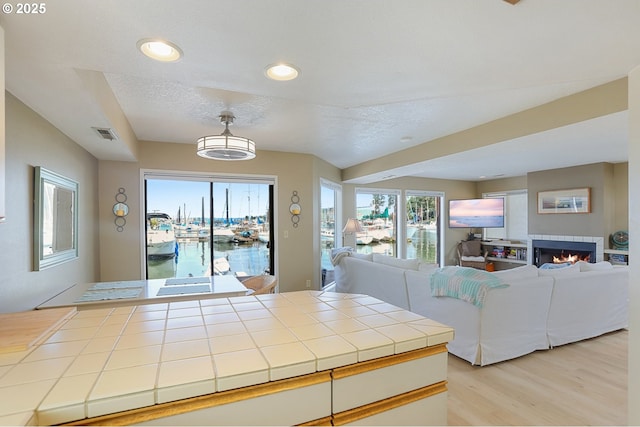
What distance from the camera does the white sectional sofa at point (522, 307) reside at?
2789 millimetres

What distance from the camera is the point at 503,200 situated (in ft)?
23.9

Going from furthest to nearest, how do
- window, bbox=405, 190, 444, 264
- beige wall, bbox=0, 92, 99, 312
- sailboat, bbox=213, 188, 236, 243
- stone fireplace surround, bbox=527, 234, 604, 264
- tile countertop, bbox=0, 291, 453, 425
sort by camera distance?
1. window, bbox=405, 190, 444, 264
2. stone fireplace surround, bbox=527, 234, 604, 264
3. sailboat, bbox=213, 188, 236, 243
4. beige wall, bbox=0, 92, 99, 312
5. tile countertop, bbox=0, 291, 453, 425

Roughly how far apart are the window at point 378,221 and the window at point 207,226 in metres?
2.69

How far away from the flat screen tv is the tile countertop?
23.2 feet

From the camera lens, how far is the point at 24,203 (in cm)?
206

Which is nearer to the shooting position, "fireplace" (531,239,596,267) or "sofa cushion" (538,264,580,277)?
"sofa cushion" (538,264,580,277)

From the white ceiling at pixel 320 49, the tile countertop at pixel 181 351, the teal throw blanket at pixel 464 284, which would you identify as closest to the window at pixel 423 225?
the teal throw blanket at pixel 464 284

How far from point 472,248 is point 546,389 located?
18.2ft

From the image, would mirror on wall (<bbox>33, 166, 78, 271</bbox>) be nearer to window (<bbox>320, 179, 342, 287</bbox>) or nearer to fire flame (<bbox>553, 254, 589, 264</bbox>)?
window (<bbox>320, 179, 342, 287</bbox>)

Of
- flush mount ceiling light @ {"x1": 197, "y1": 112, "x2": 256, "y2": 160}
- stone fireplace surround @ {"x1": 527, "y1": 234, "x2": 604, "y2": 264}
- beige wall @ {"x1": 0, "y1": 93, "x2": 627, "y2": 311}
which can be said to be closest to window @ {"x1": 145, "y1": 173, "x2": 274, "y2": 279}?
beige wall @ {"x1": 0, "y1": 93, "x2": 627, "y2": 311}

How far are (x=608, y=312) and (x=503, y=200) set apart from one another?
13.7ft

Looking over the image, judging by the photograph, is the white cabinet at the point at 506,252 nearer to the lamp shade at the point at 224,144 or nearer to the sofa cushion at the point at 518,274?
the sofa cushion at the point at 518,274

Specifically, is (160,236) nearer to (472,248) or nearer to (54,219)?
(54,219)

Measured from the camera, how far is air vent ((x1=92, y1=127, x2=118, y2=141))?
268 centimetres
